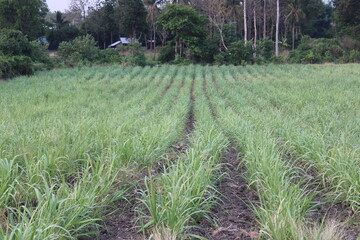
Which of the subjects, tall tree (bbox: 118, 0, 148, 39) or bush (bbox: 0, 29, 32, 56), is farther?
tall tree (bbox: 118, 0, 148, 39)

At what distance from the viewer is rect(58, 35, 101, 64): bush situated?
27.7 meters

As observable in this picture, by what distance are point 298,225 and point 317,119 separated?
4.49 meters

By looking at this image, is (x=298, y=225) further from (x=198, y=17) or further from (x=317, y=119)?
(x=198, y=17)

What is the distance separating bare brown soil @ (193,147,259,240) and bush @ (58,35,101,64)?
25.7 m

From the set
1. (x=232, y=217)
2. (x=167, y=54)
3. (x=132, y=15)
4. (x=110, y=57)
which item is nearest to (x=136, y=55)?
(x=110, y=57)

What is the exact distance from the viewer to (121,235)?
252 centimetres

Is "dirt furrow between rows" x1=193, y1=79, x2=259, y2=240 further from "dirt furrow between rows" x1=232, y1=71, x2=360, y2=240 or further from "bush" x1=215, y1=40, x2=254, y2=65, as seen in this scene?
"bush" x1=215, y1=40, x2=254, y2=65

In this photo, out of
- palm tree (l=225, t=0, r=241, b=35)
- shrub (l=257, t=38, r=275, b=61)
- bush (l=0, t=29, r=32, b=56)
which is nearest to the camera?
bush (l=0, t=29, r=32, b=56)

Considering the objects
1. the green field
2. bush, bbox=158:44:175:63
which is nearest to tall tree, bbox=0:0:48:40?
bush, bbox=158:44:175:63

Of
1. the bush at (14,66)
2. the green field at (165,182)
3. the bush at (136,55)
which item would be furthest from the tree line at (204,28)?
the green field at (165,182)

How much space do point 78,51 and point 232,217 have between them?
95.1ft

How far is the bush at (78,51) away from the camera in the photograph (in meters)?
27.7

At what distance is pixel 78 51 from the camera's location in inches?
1145

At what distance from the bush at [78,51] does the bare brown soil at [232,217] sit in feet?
84.3
